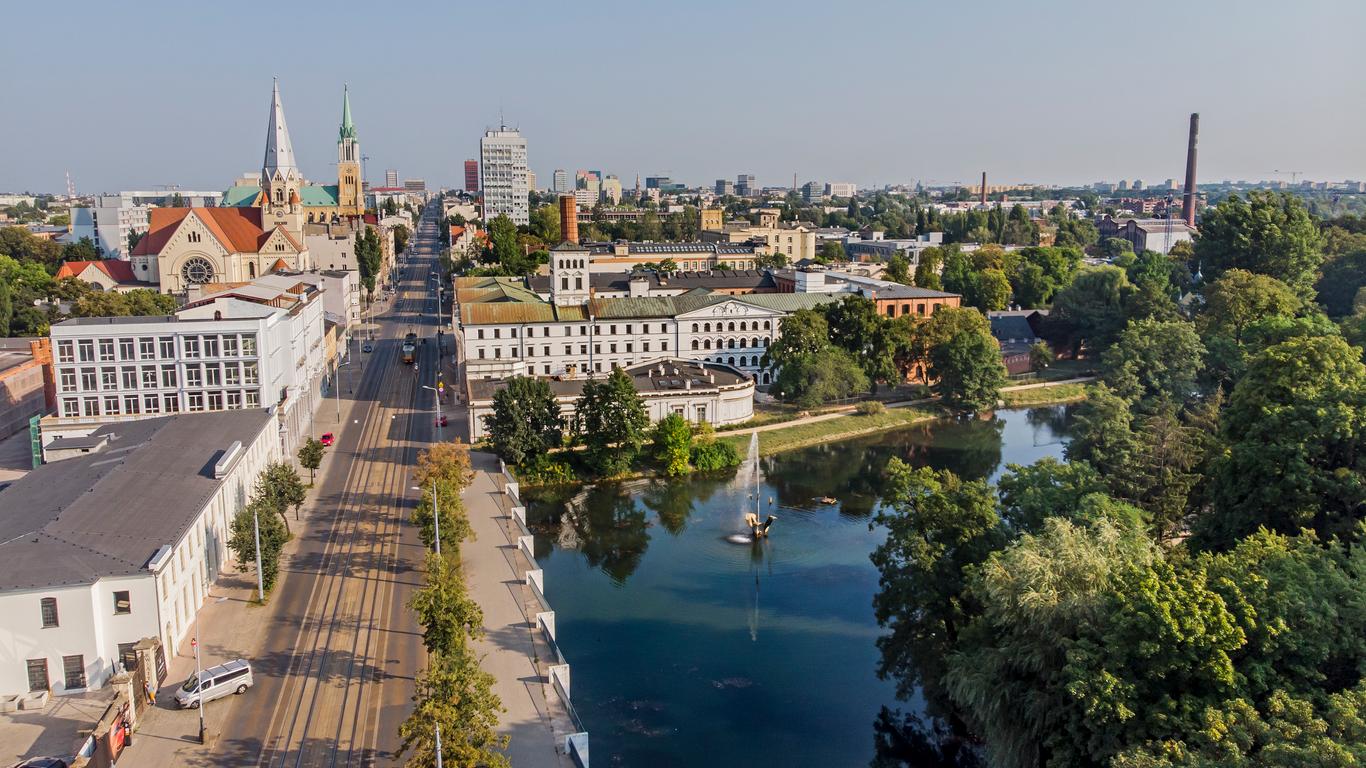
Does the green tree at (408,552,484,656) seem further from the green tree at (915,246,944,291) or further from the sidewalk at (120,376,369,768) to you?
the green tree at (915,246,944,291)

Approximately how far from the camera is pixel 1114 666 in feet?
48.6

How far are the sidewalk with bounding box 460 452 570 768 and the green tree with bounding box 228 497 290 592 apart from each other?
4.98 m

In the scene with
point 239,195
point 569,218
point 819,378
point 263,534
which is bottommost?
point 263,534

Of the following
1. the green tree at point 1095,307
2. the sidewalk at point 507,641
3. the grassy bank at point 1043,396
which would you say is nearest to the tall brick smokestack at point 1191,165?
the green tree at point 1095,307

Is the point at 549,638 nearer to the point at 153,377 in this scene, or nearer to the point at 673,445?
the point at 673,445

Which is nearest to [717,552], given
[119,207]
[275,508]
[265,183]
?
[275,508]

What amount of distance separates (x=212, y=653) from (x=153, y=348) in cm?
1738

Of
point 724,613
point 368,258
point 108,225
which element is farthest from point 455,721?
point 108,225

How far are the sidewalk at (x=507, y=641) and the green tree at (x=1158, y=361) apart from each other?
28.3 metres

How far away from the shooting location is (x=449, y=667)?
17422 mm

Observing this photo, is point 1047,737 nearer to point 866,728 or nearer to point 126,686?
point 866,728

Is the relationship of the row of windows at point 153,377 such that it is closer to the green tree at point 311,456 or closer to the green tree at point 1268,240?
the green tree at point 311,456

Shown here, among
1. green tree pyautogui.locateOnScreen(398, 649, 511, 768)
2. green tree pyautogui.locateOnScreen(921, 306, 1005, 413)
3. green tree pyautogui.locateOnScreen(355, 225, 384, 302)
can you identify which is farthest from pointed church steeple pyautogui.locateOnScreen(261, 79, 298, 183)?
green tree pyautogui.locateOnScreen(398, 649, 511, 768)

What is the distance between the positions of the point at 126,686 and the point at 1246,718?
61.5 feet
